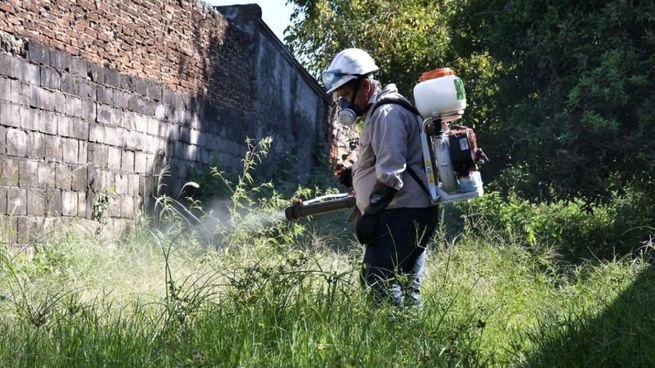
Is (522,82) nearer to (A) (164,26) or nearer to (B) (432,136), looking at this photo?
(A) (164,26)

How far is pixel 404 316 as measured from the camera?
4574mm

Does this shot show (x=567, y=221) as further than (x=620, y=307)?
Yes

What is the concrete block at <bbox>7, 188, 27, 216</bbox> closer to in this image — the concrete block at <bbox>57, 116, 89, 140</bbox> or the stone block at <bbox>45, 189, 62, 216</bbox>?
the stone block at <bbox>45, 189, 62, 216</bbox>

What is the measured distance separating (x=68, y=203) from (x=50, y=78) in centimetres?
123

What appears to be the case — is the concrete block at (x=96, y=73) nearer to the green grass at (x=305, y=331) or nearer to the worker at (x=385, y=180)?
the green grass at (x=305, y=331)

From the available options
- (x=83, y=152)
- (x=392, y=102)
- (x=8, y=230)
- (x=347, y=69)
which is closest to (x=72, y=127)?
(x=83, y=152)

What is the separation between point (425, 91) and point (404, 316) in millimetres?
1376

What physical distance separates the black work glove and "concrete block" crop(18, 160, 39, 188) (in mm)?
4357

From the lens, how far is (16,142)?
840cm

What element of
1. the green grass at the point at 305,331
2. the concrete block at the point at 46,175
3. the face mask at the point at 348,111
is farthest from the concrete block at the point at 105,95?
the face mask at the point at 348,111

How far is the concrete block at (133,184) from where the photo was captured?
34.1 feet

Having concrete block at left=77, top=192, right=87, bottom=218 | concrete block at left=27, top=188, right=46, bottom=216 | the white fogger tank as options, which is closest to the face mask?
the white fogger tank

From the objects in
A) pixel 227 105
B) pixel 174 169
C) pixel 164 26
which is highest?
pixel 164 26

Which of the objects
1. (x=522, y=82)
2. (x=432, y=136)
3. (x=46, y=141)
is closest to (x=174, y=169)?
(x=46, y=141)
